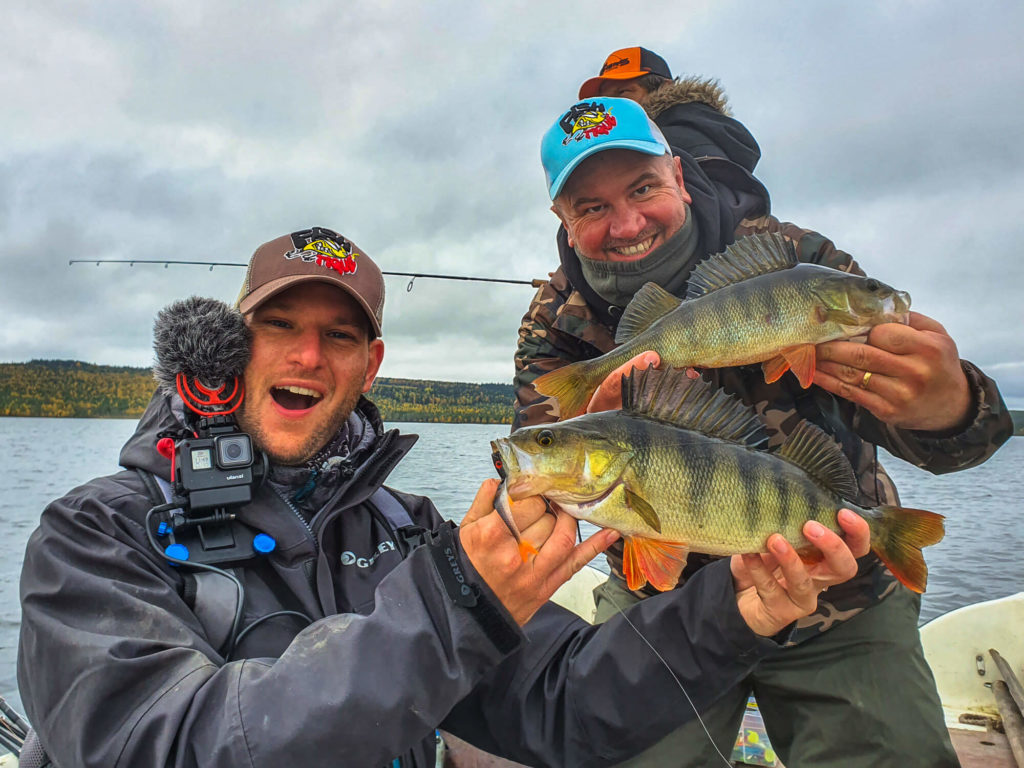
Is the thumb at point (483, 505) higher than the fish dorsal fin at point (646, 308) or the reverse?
the reverse

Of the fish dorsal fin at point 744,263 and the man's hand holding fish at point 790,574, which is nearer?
the man's hand holding fish at point 790,574

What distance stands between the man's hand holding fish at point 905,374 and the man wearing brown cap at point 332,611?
0.50 meters

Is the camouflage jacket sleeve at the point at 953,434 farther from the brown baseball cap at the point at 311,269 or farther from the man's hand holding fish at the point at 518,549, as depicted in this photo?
the brown baseball cap at the point at 311,269

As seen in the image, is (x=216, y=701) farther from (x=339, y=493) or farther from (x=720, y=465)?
(x=720, y=465)

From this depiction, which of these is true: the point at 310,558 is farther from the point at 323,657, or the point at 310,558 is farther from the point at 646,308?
the point at 646,308

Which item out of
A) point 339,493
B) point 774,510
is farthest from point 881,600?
point 339,493

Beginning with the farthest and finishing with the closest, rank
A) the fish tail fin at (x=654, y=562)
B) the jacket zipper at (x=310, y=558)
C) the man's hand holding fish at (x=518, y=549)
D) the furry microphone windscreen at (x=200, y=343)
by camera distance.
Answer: the furry microphone windscreen at (x=200, y=343) < the jacket zipper at (x=310, y=558) < the fish tail fin at (x=654, y=562) < the man's hand holding fish at (x=518, y=549)

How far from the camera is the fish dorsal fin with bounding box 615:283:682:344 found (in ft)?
8.49

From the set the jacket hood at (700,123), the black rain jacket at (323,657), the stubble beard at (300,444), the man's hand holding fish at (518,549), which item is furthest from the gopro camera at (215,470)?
the jacket hood at (700,123)

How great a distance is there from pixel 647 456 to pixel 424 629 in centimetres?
77

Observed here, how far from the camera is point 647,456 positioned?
1994 mm

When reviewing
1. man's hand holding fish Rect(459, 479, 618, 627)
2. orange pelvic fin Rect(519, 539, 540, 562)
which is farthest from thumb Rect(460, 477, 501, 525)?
orange pelvic fin Rect(519, 539, 540, 562)

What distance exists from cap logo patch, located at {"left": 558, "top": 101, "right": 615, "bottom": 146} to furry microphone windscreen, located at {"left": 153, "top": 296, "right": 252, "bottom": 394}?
1.58 metres

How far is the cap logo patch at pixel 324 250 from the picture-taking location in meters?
2.96
